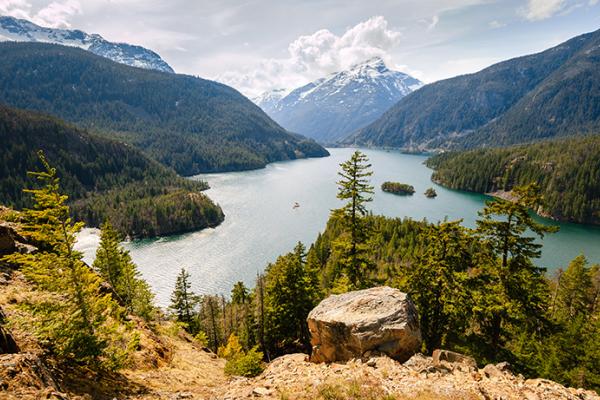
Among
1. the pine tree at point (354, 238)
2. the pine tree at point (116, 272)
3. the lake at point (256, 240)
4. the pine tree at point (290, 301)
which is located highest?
the pine tree at point (354, 238)

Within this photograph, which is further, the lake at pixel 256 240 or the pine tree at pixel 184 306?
the lake at pixel 256 240

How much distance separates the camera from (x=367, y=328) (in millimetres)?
17812

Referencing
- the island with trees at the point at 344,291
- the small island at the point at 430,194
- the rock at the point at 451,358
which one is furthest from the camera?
the small island at the point at 430,194

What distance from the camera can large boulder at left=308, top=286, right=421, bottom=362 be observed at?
17.6 meters

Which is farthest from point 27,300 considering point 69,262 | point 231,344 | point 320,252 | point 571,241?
point 571,241

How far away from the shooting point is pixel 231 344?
124 feet

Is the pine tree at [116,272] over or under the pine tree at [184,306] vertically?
over

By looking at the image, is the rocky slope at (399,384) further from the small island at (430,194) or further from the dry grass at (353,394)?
the small island at (430,194)

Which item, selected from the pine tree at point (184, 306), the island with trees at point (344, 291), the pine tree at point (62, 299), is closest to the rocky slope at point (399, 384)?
the pine tree at point (62, 299)

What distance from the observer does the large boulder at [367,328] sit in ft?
57.8

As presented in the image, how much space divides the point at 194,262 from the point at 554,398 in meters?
100

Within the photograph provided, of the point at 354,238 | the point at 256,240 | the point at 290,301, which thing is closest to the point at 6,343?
the point at 354,238

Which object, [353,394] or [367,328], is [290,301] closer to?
[367,328]

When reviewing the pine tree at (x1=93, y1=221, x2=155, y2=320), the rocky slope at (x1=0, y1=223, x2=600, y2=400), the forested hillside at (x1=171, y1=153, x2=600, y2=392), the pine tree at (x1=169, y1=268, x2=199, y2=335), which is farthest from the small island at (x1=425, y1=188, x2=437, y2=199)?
the rocky slope at (x1=0, y1=223, x2=600, y2=400)
